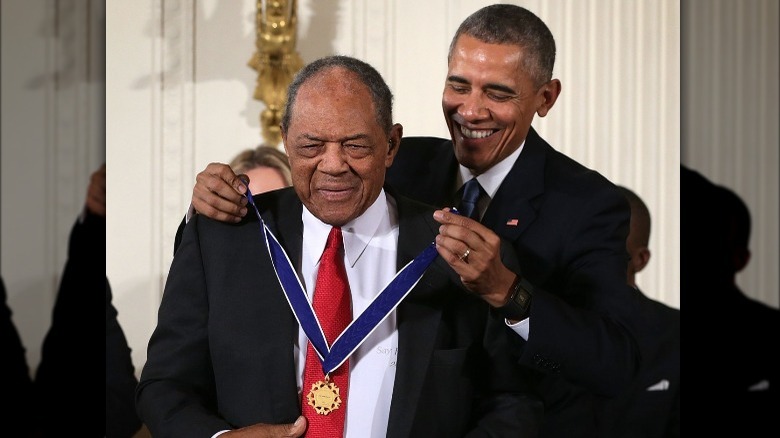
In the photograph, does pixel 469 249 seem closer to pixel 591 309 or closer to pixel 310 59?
pixel 591 309

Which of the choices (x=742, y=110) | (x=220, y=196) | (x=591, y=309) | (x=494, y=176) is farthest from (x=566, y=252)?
(x=220, y=196)

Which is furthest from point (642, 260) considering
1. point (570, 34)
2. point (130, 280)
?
point (130, 280)

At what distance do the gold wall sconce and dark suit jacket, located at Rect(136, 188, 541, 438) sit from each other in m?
0.57

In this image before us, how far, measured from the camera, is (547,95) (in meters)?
2.77

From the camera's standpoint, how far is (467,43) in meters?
2.74

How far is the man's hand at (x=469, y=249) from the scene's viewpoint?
2.25m

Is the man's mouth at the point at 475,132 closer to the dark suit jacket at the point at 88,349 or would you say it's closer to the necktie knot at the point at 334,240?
the necktie knot at the point at 334,240

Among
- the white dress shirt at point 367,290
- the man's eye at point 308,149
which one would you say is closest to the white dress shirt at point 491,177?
the white dress shirt at point 367,290

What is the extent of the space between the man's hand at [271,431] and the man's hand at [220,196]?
0.46 m

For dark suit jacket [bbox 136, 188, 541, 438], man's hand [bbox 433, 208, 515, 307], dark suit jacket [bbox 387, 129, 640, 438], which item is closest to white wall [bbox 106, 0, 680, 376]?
dark suit jacket [bbox 387, 129, 640, 438]

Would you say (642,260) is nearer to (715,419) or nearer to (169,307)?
(715,419)

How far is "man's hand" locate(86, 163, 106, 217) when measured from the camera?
2869 mm

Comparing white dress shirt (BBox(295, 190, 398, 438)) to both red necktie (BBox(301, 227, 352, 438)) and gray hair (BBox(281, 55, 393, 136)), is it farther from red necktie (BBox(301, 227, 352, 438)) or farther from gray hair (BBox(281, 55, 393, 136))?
gray hair (BBox(281, 55, 393, 136))

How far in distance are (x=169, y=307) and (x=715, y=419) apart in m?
1.42
